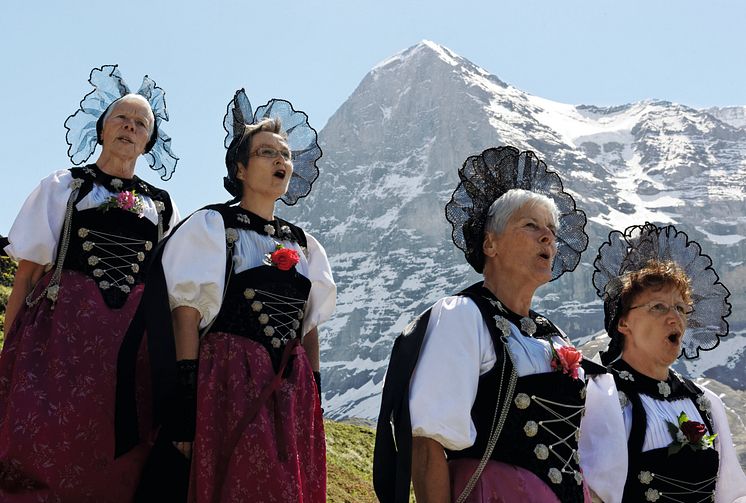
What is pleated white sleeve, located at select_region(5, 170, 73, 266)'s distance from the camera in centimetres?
470

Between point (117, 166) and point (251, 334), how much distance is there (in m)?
1.48

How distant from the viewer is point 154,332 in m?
4.02

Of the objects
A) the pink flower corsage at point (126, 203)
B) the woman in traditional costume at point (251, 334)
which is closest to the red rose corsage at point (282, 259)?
the woman in traditional costume at point (251, 334)

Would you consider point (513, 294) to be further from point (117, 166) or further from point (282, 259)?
point (117, 166)

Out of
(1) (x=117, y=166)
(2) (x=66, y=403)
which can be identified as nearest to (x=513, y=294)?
(2) (x=66, y=403)

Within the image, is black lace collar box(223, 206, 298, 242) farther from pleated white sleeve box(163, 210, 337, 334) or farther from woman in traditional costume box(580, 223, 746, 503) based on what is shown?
woman in traditional costume box(580, 223, 746, 503)

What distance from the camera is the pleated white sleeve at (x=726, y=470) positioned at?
433 cm

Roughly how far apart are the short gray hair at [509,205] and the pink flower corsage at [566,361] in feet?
1.88

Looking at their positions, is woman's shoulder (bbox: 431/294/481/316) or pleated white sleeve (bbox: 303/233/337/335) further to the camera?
pleated white sleeve (bbox: 303/233/337/335)

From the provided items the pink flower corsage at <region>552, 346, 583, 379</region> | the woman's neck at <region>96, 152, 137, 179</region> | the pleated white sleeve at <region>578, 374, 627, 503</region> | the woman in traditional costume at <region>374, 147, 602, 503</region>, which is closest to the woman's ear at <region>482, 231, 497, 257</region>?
the woman in traditional costume at <region>374, 147, 602, 503</region>

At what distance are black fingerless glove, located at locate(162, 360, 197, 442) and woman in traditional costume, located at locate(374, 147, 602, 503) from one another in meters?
0.89

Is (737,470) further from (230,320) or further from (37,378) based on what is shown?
(37,378)

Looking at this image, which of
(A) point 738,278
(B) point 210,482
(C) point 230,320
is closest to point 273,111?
(C) point 230,320

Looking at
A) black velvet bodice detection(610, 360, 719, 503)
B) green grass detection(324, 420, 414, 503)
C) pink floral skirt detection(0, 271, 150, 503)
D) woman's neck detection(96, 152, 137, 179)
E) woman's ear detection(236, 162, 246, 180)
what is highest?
woman's ear detection(236, 162, 246, 180)
